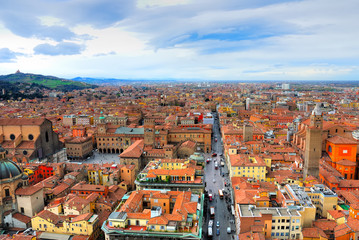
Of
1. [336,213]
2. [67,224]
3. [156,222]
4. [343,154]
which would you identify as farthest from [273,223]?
[343,154]

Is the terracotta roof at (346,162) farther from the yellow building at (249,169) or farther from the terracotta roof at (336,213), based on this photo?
the terracotta roof at (336,213)

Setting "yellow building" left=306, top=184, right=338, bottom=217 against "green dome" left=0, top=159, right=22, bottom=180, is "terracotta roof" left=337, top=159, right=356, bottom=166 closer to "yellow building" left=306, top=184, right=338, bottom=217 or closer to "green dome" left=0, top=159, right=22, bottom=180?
"yellow building" left=306, top=184, right=338, bottom=217

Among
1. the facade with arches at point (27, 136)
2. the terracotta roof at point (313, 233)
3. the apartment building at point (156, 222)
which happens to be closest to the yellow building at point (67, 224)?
the apartment building at point (156, 222)

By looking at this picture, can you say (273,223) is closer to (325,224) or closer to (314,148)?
(325,224)

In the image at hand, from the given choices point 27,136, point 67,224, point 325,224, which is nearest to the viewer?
point 325,224

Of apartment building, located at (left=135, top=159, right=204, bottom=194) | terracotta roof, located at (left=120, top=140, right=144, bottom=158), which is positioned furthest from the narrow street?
terracotta roof, located at (left=120, top=140, right=144, bottom=158)

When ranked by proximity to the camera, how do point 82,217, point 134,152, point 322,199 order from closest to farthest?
1. point 82,217
2. point 322,199
3. point 134,152

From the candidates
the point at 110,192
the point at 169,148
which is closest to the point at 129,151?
the point at 169,148

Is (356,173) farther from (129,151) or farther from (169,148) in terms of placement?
(129,151)
